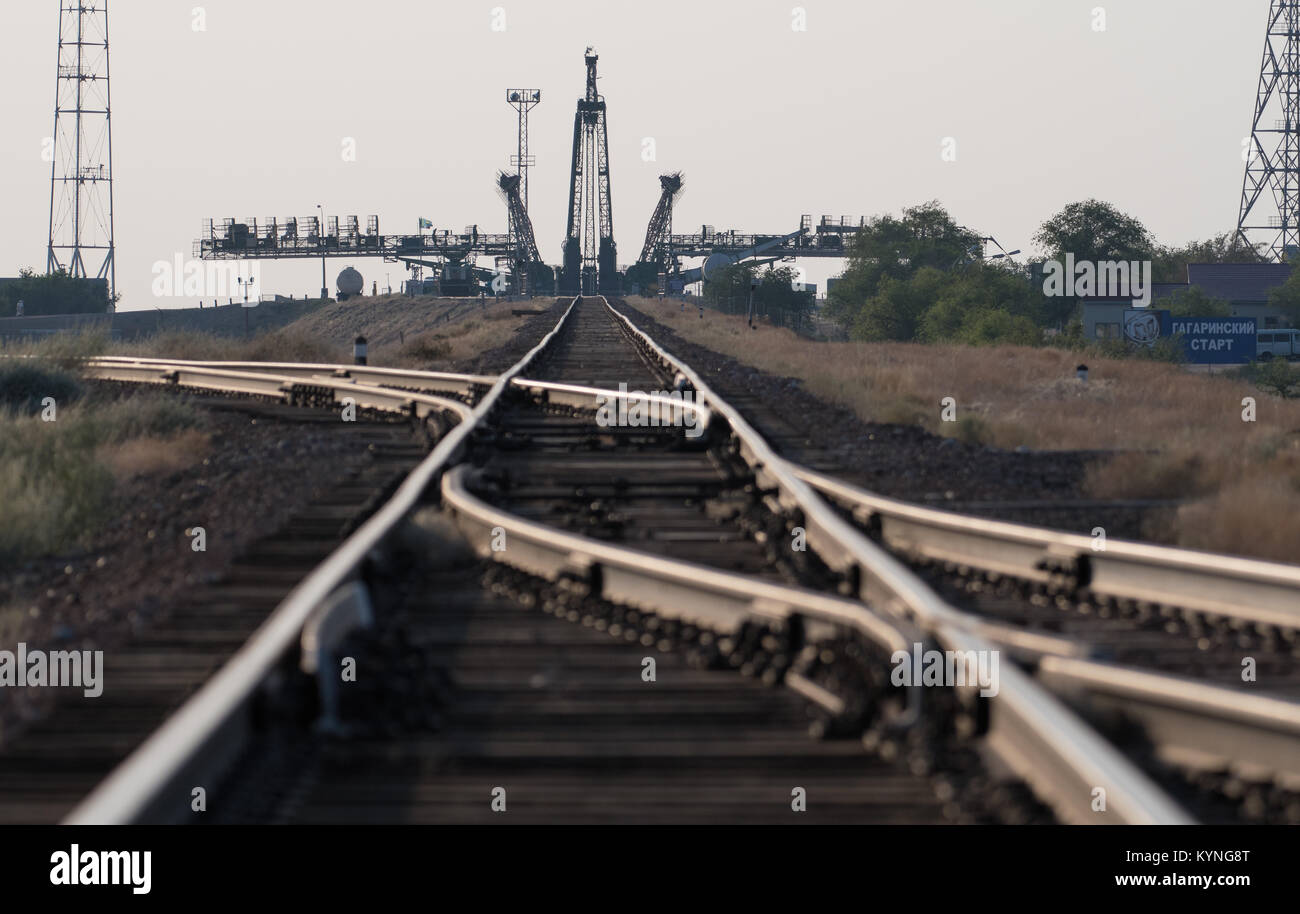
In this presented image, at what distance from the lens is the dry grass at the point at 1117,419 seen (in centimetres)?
845

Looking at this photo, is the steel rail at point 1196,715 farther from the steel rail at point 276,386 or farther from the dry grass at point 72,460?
the steel rail at point 276,386

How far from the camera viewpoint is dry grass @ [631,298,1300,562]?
8453 millimetres

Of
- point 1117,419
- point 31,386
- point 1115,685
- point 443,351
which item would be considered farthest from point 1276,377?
point 1115,685

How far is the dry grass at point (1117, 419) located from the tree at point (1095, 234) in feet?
248

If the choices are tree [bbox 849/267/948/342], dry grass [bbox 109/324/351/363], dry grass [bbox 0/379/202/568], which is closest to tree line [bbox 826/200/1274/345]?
tree [bbox 849/267/948/342]

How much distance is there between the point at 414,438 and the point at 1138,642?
808 cm

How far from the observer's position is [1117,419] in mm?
17141

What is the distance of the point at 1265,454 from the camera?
12.4 m

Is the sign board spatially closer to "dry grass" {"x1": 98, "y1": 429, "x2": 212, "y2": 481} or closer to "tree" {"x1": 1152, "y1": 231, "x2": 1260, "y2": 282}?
"dry grass" {"x1": 98, "y1": 429, "x2": 212, "y2": 481}

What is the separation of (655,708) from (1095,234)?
109 meters

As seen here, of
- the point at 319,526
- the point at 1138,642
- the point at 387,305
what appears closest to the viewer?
the point at 1138,642

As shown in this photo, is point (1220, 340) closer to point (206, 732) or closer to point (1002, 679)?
point (1002, 679)
